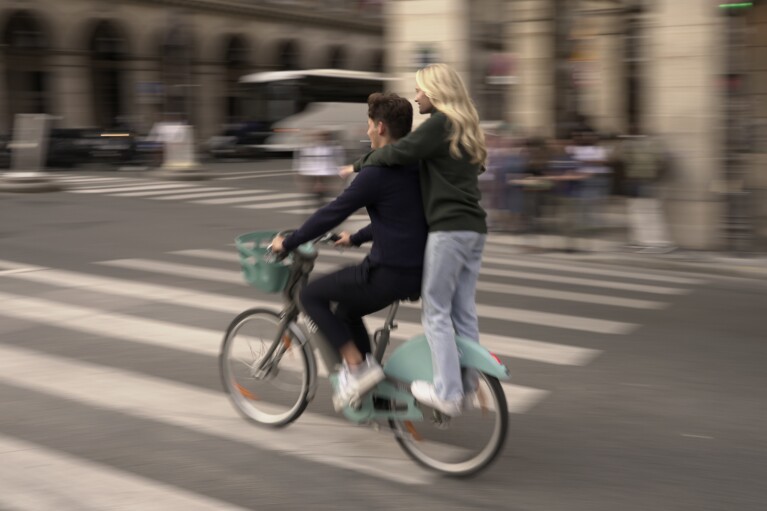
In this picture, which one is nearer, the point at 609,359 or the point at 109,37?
the point at 609,359

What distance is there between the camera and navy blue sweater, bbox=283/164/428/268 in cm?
419

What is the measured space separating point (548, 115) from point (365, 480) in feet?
46.3

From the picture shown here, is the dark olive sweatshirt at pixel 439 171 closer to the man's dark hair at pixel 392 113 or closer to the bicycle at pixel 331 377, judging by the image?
the man's dark hair at pixel 392 113

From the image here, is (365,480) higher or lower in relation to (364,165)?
lower

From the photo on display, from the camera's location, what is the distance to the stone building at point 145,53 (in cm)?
3906

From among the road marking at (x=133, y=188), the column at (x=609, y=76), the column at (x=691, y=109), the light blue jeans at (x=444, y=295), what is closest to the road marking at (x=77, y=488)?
the light blue jeans at (x=444, y=295)

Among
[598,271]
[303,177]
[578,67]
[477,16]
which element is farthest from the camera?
[578,67]

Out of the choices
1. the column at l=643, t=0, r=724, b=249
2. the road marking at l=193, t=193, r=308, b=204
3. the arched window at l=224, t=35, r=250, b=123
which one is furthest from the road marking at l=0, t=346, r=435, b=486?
the arched window at l=224, t=35, r=250, b=123

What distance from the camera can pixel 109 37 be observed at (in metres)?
42.1

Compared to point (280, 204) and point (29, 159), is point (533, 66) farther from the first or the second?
point (29, 159)

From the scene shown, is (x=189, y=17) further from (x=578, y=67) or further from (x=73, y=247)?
(x=73, y=247)

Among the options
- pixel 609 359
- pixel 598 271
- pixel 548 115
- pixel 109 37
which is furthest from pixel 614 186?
pixel 109 37

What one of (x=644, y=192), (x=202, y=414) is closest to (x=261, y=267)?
(x=202, y=414)

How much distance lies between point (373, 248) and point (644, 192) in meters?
8.51
